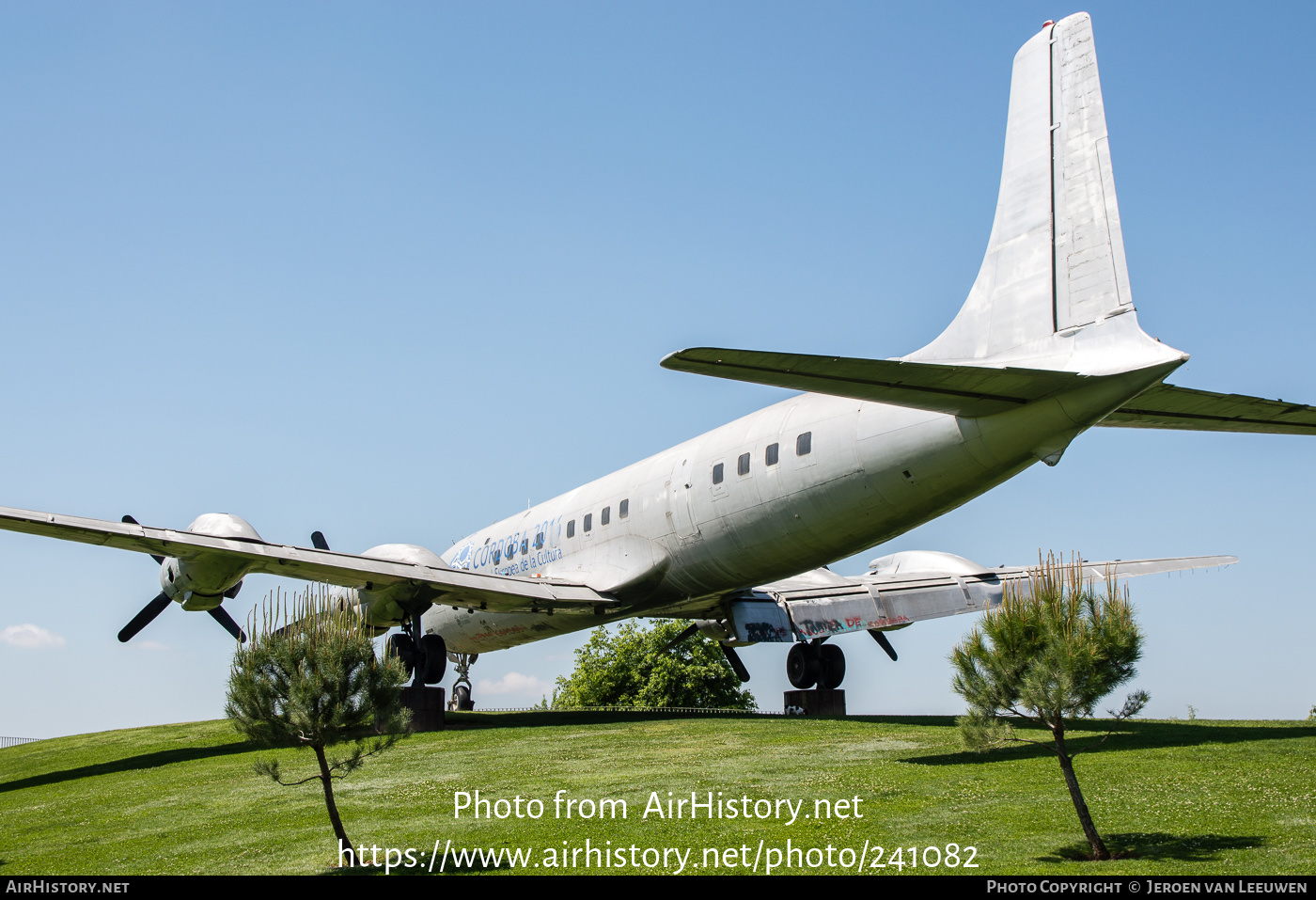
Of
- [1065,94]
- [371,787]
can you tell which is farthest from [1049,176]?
[371,787]

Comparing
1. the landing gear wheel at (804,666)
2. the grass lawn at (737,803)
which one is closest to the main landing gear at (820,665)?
the landing gear wheel at (804,666)

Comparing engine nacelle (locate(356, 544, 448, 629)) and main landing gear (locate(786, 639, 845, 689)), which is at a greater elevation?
engine nacelle (locate(356, 544, 448, 629))

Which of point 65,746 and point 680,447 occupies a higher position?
point 680,447

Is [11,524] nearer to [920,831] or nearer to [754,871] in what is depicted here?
[754,871]

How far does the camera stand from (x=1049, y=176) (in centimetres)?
1316

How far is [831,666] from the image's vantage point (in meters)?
23.6

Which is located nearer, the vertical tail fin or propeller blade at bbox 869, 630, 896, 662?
the vertical tail fin

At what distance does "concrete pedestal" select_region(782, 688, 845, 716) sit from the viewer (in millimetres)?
23359

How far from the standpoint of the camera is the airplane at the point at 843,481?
12023 mm

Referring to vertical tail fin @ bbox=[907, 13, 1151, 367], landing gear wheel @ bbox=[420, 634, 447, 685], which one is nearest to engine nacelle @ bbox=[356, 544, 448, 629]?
landing gear wheel @ bbox=[420, 634, 447, 685]

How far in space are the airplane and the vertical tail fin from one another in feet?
0.08

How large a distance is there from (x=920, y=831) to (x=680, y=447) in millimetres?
10655

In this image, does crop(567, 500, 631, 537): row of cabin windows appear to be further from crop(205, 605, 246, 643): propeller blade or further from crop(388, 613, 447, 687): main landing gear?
crop(205, 605, 246, 643): propeller blade

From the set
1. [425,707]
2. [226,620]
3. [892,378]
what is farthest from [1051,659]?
[226,620]
